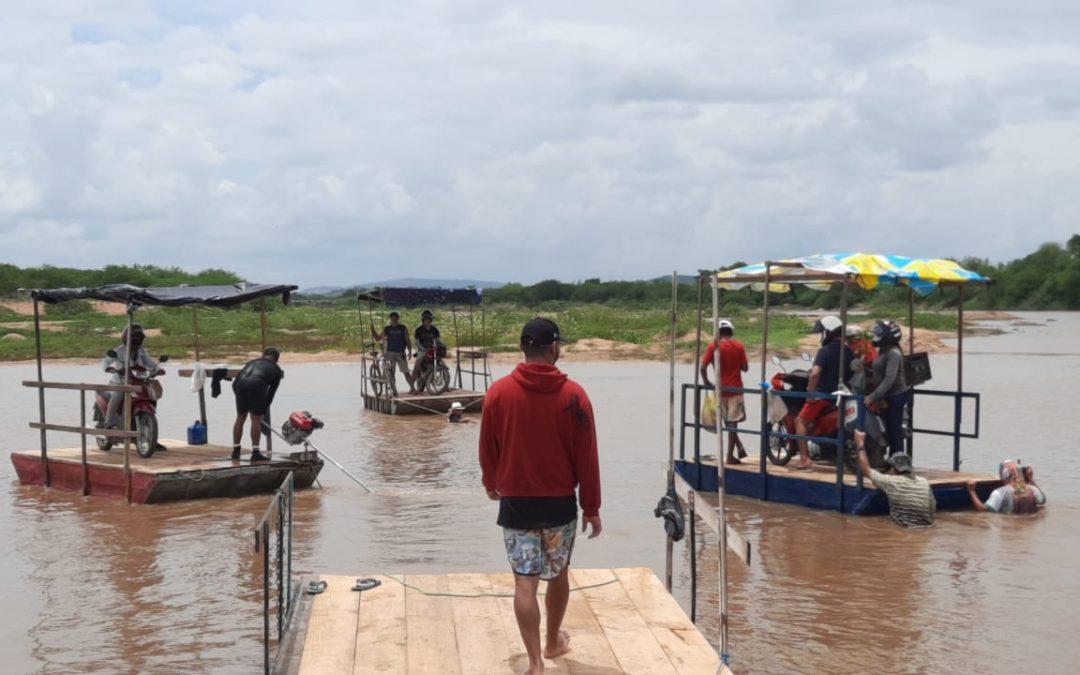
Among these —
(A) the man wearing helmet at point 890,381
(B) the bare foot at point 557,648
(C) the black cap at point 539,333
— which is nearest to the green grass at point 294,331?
(A) the man wearing helmet at point 890,381

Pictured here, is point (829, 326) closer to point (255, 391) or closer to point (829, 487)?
point (829, 487)

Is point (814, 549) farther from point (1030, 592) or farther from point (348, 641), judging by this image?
point (348, 641)

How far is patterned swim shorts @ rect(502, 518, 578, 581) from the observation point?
554 cm

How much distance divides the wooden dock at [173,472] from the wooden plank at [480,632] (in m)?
5.78

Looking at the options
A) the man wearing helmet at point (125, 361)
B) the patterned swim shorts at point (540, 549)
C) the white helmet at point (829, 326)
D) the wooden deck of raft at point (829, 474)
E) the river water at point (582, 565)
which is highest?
the white helmet at point (829, 326)

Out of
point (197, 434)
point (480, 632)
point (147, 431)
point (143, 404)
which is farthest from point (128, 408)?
point (480, 632)

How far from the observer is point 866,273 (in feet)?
36.1

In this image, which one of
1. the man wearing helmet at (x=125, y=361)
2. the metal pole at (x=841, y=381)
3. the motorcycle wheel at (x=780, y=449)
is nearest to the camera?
the metal pole at (x=841, y=381)

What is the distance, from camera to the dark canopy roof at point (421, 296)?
22266 millimetres

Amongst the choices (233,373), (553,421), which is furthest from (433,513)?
(553,421)

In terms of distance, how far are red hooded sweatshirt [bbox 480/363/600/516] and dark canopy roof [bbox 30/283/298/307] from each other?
24.2 feet

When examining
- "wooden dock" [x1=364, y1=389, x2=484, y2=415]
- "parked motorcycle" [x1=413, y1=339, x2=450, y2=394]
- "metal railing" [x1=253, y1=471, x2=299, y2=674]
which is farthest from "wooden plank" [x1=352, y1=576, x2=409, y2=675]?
"parked motorcycle" [x1=413, y1=339, x2=450, y2=394]

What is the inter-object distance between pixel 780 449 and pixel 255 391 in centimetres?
567

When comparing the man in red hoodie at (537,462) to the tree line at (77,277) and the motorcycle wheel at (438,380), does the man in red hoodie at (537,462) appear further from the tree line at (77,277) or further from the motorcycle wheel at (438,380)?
the tree line at (77,277)
